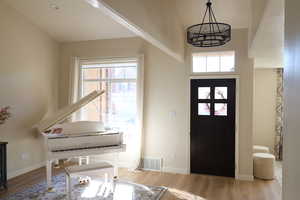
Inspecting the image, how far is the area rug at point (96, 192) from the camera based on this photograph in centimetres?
375

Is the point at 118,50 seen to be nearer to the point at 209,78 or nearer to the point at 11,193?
the point at 209,78

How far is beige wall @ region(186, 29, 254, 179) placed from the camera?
4734 mm

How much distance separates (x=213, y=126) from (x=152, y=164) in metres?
1.56

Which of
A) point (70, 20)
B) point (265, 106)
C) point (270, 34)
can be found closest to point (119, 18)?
point (270, 34)

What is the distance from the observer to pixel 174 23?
4297 mm

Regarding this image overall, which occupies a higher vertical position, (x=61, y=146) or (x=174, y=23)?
(x=174, y=23)

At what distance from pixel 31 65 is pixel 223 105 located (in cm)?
415

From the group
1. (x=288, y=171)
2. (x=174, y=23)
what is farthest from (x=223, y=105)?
(x=288, y=171)

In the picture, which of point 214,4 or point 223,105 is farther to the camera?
point 223,105

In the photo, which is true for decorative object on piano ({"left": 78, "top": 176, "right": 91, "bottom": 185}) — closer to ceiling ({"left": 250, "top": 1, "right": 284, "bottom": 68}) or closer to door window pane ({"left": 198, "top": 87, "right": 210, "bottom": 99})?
door window pane ({"left": 198, "top": 87, "right": 210, "bottom": 99})

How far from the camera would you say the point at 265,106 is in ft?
21.3

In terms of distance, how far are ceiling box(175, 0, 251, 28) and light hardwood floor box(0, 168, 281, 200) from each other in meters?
3.05

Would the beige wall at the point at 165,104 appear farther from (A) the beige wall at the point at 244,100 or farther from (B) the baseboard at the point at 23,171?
(B) the baseboard at the point at 23,171

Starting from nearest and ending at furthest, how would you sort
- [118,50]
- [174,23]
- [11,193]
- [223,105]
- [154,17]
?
[154,17] → [11,193] → [174,23] → [223,105] → [118,50]
